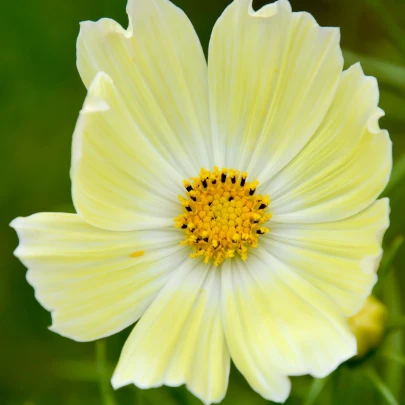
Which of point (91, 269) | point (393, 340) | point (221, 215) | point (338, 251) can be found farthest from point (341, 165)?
point (393, 340)

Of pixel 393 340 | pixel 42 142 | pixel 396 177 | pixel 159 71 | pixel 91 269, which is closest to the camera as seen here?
pixel 91 269

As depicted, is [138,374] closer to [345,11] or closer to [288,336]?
[288,336]

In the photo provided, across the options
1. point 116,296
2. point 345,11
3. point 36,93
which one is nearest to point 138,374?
point 116,296

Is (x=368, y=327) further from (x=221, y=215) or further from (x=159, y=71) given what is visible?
(x=159, y=71)

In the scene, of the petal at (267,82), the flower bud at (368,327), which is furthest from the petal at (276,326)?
the petal at (267,82)

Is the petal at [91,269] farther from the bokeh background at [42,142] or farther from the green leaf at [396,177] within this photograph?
the bokeh background at [42,142]

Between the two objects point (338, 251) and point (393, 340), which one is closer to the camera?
point (338, 251)
